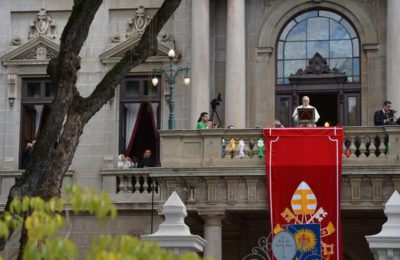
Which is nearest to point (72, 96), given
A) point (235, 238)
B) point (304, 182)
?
point (304, 182)

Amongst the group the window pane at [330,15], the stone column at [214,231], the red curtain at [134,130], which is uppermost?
the window pane at [330,15]

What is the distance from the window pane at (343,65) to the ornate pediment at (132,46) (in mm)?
5067

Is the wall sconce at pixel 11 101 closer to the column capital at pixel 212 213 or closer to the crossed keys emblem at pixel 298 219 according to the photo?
the column capital at pixel 212 213

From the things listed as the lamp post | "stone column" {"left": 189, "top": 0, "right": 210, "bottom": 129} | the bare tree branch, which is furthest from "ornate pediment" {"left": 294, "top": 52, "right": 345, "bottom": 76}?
the bare tree branch

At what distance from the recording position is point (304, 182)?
1179 inches

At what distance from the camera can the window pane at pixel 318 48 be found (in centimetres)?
3616

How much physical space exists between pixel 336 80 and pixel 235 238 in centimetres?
596

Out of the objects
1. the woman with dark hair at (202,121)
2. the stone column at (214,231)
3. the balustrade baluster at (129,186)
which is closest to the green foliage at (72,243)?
the stone column at (214,231)

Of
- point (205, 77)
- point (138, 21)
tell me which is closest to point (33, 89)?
point (138, 21)

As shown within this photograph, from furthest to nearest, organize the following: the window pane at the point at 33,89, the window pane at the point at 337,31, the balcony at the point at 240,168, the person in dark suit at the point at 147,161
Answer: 1. the window pane at the point at 33,89
2. the window pane at the point at 337,31
3. the person in dark suit at the point at 147,161
4. the balcony at the point at 240,168

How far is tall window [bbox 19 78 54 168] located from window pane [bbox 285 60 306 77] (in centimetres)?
776

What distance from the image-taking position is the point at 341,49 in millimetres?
36062

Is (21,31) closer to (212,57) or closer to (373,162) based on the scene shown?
(212,57)

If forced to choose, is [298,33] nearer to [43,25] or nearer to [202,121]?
[202,121]
